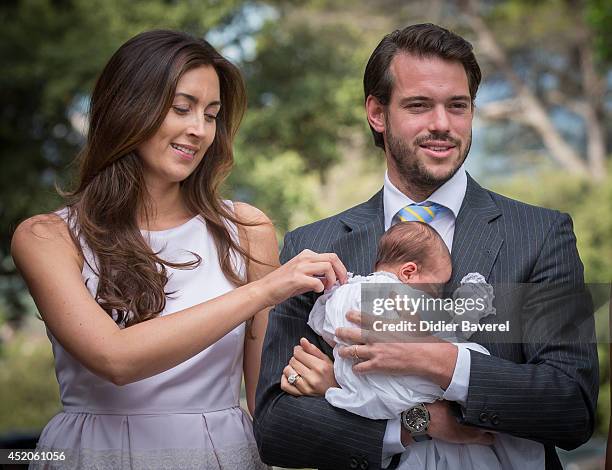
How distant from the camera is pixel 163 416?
2824 millimetres

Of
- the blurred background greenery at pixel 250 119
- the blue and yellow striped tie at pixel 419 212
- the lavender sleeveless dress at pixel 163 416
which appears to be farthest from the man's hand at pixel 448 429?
the blurred background greenery at pixel 250 119

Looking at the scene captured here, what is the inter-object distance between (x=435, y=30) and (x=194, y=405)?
4.47 feet

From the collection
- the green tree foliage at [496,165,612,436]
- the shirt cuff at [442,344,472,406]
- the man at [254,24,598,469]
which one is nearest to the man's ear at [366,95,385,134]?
the man at [254,24,598,469]

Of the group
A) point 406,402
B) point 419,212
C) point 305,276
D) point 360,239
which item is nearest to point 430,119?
point 419,212

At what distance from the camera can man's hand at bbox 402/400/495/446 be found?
2.28 m

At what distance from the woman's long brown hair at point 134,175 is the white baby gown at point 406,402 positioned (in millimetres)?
716

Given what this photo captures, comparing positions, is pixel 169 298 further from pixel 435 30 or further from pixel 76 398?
pixel 435 30

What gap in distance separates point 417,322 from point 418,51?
2.62 feet

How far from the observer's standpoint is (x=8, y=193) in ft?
41.2

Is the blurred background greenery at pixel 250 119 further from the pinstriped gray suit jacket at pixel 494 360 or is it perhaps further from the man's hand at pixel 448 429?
the man's hand at pixel 448 429

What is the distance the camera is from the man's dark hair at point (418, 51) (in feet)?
8.38

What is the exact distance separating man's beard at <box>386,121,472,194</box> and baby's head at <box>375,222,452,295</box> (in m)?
0.21

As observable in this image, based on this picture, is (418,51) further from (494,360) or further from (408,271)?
(494,360)

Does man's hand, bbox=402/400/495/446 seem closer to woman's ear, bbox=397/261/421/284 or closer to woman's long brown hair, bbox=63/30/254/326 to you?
woman's ear, bbox=397/261/421/284
